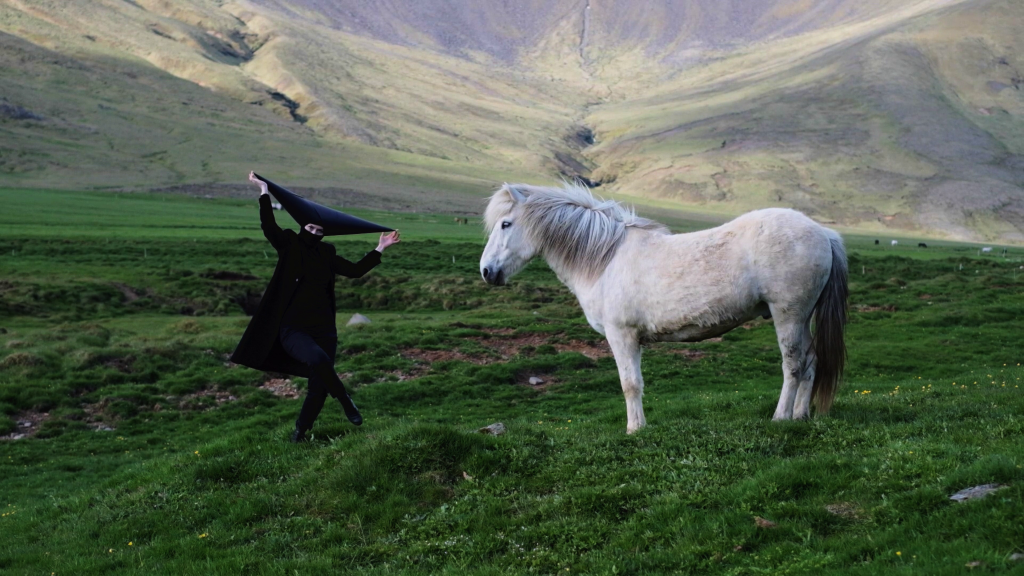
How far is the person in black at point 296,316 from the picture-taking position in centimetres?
1016

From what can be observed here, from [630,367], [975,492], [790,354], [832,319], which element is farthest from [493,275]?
[975,492]

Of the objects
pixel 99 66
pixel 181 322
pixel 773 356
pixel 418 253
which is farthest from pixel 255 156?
pixel 773 356

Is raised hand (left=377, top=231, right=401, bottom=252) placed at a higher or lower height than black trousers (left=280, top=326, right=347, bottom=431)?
higher

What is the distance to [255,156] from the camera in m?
160

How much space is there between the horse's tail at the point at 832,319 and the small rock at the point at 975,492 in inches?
129

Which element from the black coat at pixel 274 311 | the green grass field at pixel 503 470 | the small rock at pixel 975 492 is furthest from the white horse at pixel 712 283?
the small rock at pixel 975 492

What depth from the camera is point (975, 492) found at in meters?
6.40

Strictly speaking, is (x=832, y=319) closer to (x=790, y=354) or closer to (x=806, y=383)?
(x=790, y=354)

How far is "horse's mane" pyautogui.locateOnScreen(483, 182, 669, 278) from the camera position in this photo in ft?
35.2

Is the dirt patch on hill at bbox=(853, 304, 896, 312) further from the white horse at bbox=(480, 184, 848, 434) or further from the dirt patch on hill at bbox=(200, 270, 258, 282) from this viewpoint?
the dirt patch on hill at bbox=(200, 270, 258, 282)

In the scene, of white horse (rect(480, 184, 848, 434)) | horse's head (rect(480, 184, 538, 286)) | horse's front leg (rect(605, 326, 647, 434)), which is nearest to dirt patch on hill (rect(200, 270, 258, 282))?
horse's head (rect(480, 184, 538, 286))

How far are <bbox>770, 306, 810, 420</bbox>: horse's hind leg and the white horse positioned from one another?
1 cm

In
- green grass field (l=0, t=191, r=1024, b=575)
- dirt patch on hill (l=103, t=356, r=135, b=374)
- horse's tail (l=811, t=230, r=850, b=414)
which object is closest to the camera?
green grass field (l=0, t=191, r=1024, b=575)

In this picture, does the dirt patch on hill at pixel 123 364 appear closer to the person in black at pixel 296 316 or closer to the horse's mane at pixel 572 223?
the person in black at pixel 296 316
